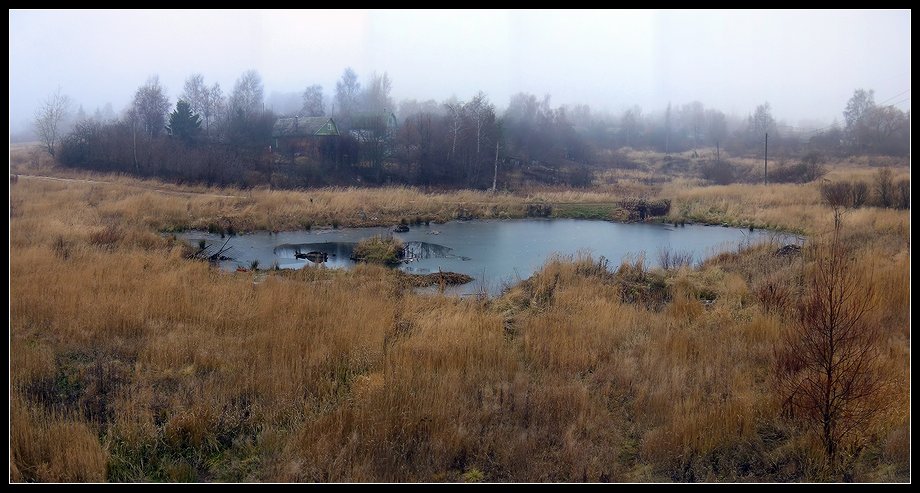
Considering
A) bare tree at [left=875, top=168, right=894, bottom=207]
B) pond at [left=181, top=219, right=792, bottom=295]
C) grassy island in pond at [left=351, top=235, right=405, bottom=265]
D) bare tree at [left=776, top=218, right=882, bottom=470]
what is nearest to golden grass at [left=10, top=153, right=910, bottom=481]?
bare tree at [left=776, top=218, right=882, bottom=470]

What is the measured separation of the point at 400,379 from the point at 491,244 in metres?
12.8

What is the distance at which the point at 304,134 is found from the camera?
33219 mm

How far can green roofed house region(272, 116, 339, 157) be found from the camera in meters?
32.7

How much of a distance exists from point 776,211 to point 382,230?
1434cm

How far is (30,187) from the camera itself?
67.1 feet

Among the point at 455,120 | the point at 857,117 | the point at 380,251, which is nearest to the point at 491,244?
the point at 380,251

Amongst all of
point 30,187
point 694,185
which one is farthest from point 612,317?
point 694,185

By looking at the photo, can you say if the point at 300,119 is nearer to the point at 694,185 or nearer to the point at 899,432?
the point at 694,185

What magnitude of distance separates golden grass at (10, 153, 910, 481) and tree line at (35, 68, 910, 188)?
19.9 metres

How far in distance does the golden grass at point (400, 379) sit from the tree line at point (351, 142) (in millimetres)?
19909

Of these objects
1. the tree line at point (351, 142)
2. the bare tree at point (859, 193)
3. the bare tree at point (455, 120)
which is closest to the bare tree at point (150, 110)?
the tree line at point (351, 142)

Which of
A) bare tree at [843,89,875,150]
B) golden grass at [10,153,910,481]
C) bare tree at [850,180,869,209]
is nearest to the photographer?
golden grass at [10,153,910,481]

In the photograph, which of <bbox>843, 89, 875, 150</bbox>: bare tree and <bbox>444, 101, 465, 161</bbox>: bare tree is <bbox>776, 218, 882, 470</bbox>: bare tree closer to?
<bbox>843, 89, 875, 150</bbox>: bare tree
